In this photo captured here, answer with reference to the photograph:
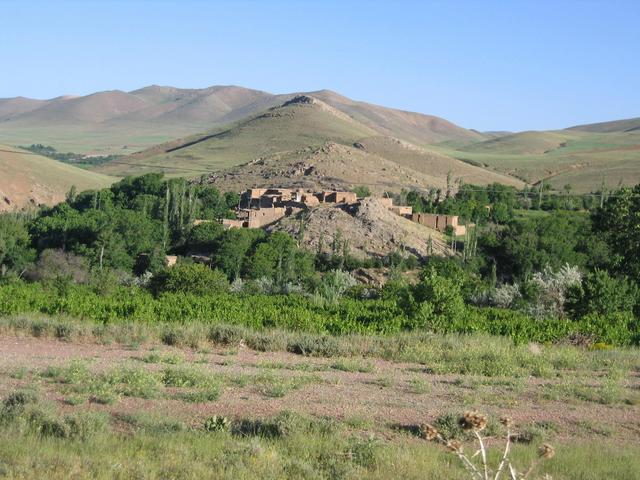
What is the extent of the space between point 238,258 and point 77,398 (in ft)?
111

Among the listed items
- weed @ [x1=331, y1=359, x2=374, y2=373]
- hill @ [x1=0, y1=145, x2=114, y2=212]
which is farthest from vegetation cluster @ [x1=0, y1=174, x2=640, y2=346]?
hill @ [x1=0, y1=145, x2=114, y2=212]

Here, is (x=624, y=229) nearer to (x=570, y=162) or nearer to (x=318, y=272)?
(x=318, y=272)

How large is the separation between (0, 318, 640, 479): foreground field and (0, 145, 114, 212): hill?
61208 millimetres

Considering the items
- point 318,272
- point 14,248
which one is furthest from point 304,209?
point 14,248

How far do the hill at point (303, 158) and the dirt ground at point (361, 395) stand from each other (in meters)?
62.1

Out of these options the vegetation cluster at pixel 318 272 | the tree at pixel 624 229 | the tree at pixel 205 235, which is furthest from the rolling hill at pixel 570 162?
the tree at pixel 624 229

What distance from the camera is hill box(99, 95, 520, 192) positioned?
8219 cm

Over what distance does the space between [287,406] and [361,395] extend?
4.26 ft

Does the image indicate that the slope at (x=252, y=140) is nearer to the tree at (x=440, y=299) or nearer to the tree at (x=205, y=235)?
the tree at (x=205, y=235)

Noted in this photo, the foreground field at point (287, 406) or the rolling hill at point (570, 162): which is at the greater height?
the rolling hill at point (570, 162)

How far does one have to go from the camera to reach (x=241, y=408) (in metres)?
10.3

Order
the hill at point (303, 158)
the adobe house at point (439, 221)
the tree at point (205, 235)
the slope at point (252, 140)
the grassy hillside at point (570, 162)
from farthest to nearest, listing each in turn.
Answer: the slope at point (252, 140) < the grassy hillside at point (570, 162) < the hill at point (303, 158) < the adobe house at point (439, 221) < the tree at point (205, 235)

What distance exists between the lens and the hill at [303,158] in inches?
3236

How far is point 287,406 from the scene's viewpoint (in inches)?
412
